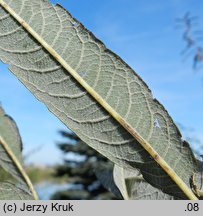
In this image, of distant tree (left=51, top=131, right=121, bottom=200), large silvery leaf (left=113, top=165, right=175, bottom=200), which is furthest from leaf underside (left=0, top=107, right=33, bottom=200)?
distant tree (left=51, top=131, right=121, bottom=200)

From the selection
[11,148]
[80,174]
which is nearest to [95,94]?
[11,148]

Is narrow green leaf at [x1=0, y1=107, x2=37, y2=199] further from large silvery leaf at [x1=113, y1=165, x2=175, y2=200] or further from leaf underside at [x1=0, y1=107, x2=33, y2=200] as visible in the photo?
large silvery leaf at [x1=113, y1=165, x2=175, y2=200]

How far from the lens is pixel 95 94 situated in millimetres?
769

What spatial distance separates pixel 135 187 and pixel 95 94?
350mm

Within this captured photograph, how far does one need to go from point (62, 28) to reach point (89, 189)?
14466mm

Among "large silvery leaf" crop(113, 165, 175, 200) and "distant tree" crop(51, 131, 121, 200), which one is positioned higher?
"distant tree" crop(51, 131, 121, 200)

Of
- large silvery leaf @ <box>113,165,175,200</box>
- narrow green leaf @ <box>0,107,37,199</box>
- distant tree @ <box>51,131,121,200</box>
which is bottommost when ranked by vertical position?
large silvery leaf @ <box>113,165,175,200</box>

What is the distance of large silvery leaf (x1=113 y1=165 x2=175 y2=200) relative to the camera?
0.93 metres

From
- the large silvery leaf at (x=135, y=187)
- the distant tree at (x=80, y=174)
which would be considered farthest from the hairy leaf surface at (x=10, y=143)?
the distant tree at (x=80, y=174)

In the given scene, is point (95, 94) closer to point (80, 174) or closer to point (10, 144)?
point (10, 144)

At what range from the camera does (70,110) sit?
2.51 ft

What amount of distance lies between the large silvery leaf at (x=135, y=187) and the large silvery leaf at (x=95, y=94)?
0.13 meters

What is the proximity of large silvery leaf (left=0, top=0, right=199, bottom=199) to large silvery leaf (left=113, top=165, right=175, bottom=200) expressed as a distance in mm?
128

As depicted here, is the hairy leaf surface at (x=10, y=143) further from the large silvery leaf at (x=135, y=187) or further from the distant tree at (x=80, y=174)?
the distant tree at (x=80, y=174)
